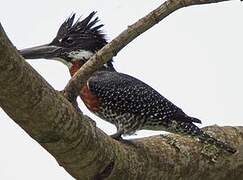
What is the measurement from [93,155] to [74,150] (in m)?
0.08

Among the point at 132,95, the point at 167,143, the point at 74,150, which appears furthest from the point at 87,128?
the point at 132,95

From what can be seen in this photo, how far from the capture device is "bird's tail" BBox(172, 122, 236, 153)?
269 centimetres

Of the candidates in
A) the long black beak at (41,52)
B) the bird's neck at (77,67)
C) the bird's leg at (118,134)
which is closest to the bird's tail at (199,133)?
the bird's leg at (118,134)

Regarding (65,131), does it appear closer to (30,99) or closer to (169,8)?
(30,99)

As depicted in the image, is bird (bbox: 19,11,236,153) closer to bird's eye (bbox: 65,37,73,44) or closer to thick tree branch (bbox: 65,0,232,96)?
bird's eye (bbox: 65,37,73,44)

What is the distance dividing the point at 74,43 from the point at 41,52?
0.28 m

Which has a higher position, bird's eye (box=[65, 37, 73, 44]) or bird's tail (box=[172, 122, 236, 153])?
bird's eye (box=[65, 37, 73, 44])

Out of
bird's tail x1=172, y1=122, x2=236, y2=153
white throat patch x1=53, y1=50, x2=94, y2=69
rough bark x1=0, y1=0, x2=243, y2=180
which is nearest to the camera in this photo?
rough bark x1=0, y1=0, x2=243, y2=180

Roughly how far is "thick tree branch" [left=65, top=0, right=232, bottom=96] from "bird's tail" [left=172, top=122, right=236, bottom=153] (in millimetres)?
833

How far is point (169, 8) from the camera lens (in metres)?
2.01

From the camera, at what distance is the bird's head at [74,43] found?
10.00ft

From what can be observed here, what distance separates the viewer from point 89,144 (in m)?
1.96

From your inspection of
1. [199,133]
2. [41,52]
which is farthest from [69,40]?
[199,133]

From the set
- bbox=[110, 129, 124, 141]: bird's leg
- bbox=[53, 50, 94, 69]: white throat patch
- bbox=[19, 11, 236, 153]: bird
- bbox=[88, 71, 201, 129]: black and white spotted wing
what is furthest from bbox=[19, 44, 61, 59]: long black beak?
bbox=[110, 129, 124, 141]: bird's leg
